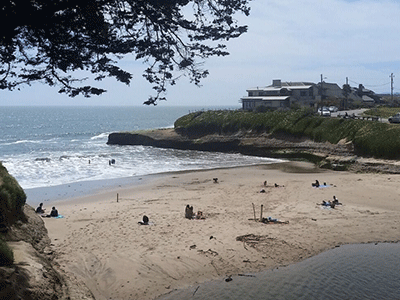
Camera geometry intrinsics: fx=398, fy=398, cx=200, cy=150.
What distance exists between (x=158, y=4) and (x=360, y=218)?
14101 millimetres

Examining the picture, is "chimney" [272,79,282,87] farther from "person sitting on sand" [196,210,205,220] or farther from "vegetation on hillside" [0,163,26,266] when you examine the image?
"vegetation on hillside" [0,163,26,266]

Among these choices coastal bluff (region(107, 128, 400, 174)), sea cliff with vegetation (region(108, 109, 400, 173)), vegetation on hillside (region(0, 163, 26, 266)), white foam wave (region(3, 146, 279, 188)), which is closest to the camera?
vegetation on hillside (region(0, 163, 26, 266))

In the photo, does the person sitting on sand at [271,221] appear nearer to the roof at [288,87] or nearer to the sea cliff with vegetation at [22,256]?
the sea cliff with vegetation at [22,256]

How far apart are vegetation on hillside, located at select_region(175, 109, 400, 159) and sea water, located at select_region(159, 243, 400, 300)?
23302 millimetres

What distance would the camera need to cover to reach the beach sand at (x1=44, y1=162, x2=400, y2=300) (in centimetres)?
1263

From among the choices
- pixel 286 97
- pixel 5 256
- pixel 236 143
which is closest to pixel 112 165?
pixel 236 143

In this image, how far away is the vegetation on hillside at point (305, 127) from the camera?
36.2 meters

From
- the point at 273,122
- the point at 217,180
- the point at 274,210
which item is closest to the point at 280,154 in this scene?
the point at 273,122

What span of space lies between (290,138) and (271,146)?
251 centimetres

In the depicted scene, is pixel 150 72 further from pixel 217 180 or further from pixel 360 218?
pixel 217 180

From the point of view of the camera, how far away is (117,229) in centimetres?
1695

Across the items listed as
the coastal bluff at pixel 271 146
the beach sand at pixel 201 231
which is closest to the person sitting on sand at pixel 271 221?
the beach sand at pixel 201 231

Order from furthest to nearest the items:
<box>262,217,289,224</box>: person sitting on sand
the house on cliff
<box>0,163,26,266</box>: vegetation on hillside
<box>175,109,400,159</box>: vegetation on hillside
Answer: the house on cliff
<box>175,109,400,159</box>: vegetation on hillside
<box>262,217,289,224</box>: person sitting on sand
<box>0,163,26,266</box>: vegetation on hillside

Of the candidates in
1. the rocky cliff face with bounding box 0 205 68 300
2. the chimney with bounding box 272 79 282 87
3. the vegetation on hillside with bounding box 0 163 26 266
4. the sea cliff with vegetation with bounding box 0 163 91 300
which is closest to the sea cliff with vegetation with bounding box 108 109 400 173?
the sea cliff with vegetation with bounding box 0 163 91 300
